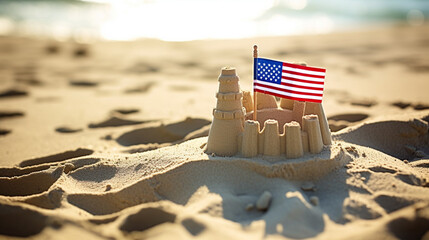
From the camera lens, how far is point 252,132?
3.74 meters

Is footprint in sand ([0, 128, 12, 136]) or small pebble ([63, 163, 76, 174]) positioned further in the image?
footprint in sand ([0, 128, 12, 136])

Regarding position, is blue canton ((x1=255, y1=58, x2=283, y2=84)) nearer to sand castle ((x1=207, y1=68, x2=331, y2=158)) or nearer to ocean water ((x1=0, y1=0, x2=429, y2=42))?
sand castle ((x1=207, y1=68, x2=331, y2=158))

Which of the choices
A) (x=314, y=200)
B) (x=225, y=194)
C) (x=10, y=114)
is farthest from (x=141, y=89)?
(x=314, y=200)

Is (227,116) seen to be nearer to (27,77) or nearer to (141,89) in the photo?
(141,89)

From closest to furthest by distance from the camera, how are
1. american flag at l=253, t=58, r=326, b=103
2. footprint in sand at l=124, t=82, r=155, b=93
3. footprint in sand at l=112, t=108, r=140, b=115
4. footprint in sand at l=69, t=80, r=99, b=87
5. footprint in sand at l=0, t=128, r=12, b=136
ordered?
american flag at l=253, t=58, r=326, b=103 → footprint in sand at l=0, t=128, r=12, b=136 → footprint in sand at l=112, t=108, r=140, b=115 → footprint in sand at l=124, t=82, r=155, b=93 → footprint in sand at l=69, t=80, r=99, b=87

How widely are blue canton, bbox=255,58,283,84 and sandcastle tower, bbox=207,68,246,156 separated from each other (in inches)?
9.7

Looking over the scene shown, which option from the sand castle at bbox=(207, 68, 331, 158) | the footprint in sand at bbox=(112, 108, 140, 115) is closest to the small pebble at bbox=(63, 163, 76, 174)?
the sand castle at bbox=(207, 68, 331, 158)

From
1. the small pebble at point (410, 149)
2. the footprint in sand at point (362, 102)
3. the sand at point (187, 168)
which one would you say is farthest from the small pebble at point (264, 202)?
the footprint in sand at point (362, 102)

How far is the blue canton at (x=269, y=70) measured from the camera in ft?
12.6

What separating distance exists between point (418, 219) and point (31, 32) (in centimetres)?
1784

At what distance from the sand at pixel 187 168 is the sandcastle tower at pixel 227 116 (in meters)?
0.19

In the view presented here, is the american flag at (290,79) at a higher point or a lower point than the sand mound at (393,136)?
higher

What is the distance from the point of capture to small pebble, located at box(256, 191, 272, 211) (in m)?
3.29

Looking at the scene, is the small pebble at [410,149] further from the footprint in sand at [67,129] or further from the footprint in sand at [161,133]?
the footprint in sand at [67,129]
